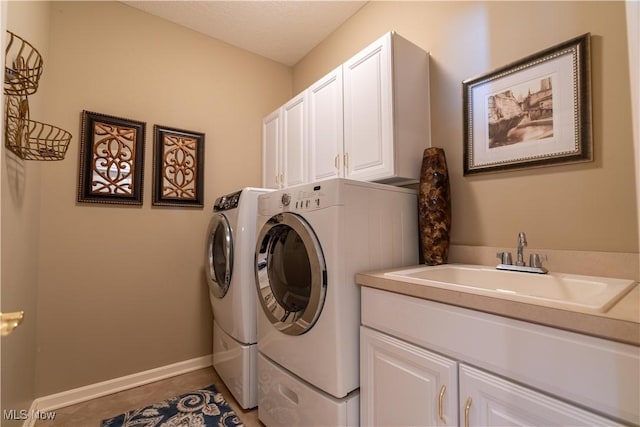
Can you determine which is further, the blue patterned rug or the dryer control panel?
the blue patterned rug

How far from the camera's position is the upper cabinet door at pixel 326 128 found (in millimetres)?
1861

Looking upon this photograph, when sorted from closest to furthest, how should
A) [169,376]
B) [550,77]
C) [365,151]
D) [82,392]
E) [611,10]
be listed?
1. [611,10]
2. [550,77]
3. [365,151]
4. [82,392]
5. [169,376]

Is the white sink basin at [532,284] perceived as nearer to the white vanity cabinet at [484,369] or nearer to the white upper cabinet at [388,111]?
the white vanity cabinet at [484,369]

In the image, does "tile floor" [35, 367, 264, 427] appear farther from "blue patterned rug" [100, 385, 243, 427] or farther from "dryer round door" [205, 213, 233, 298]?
"dryer round door" [205, 213, 233, 298]

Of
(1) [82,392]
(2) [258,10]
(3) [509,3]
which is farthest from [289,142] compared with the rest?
(1) [82,392]

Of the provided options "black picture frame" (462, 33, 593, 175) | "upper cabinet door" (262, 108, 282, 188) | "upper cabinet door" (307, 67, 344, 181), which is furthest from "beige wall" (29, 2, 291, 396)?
"black picture frame" (462, 33, 593, 175)

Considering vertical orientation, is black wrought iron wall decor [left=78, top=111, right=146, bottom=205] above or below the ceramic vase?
above

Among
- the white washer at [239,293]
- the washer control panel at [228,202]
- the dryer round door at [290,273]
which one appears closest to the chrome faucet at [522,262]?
the dryer round door at [290,273]

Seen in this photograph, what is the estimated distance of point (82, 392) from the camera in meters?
1.83

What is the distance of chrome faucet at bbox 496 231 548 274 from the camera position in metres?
1.20

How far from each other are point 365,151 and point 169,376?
7.00 ft

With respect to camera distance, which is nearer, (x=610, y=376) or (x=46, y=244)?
(x=610, y=376)

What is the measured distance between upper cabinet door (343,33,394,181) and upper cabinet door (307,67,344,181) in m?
0.07

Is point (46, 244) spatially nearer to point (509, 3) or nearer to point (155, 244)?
point (155, 244)
